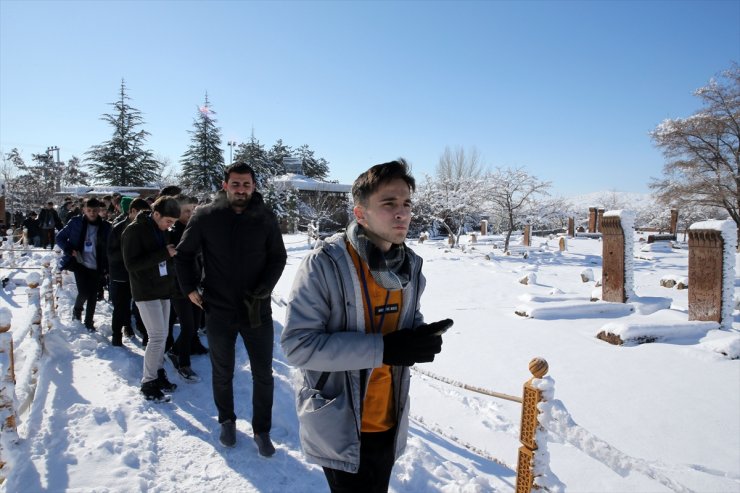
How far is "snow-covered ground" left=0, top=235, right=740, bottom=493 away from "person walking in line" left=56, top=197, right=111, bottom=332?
1.72 ft

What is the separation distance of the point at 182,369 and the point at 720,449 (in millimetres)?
5771

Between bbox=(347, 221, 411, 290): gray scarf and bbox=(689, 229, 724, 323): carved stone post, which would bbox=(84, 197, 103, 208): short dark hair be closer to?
bbox=(347, 221, 411, 290): gray scarf

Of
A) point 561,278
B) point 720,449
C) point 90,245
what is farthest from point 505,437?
point 561,278

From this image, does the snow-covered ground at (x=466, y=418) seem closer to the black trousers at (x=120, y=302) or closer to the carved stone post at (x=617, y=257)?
the black trousers at (x=120, y=302)

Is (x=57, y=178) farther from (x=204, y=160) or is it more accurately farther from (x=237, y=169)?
(x=237, y=169)

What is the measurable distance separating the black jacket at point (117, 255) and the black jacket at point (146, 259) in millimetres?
1219

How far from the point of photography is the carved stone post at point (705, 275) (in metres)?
7.92

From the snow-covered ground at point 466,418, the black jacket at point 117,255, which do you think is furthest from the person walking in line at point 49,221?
the black jacket at point 117,255

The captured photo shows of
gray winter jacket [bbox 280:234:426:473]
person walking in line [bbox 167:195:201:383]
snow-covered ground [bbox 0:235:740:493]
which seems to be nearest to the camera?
gray winter jacket [bbox 280:234:426:473]

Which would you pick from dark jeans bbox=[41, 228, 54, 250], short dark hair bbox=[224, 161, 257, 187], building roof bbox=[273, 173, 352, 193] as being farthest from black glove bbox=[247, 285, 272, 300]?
building roof bbox=[273, 173, 352, 193]

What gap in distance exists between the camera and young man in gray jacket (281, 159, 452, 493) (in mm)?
1653

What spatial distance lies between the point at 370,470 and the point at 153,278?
3170mm

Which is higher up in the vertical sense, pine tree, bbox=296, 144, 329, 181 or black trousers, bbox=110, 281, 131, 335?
pine tree, bbox=296, 144, 329, 181

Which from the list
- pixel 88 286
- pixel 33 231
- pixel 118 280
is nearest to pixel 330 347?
pixel 118 280
